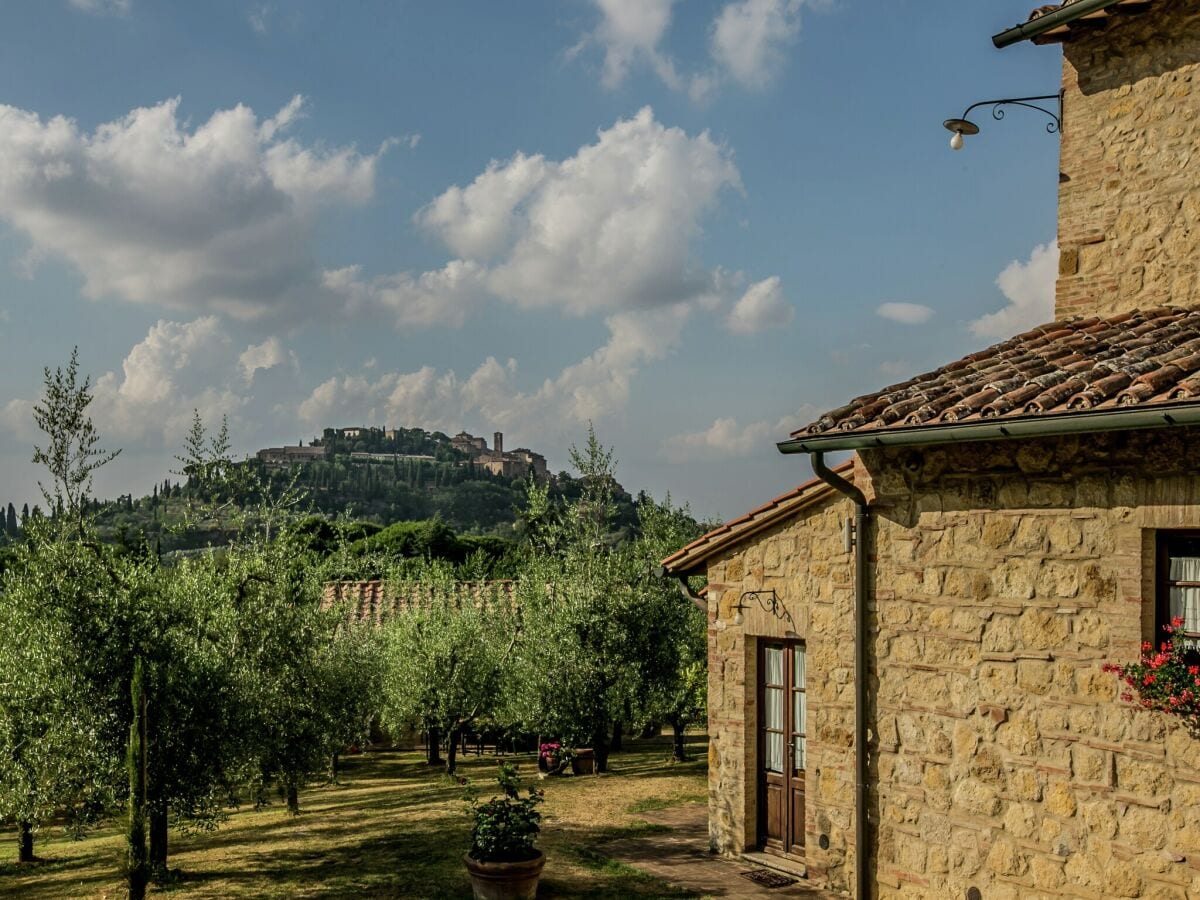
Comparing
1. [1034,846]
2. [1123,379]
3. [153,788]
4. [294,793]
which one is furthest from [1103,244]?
[294,793]

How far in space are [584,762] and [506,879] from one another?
8524 mm

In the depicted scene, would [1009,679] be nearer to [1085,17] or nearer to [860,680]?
[860,680]

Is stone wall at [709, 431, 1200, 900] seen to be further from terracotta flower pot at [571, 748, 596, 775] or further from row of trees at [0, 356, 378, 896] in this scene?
terracotta flower pot at [571, 748, 596, 775]

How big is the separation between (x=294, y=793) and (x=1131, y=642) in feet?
39.9

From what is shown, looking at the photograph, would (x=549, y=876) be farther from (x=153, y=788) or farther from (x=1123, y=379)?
(x=1123, y=379)

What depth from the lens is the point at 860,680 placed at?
842cm

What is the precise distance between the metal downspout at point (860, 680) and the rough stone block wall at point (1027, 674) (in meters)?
0.14

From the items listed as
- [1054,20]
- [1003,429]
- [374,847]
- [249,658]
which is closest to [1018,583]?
[1003,429]

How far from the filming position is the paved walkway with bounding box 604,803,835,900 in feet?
30.1

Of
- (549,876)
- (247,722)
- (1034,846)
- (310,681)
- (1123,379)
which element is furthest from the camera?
(310,681)

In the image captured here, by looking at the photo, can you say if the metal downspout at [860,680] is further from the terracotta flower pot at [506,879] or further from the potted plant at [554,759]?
the potted plant at [554,759]

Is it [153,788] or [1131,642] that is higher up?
[1131,642]

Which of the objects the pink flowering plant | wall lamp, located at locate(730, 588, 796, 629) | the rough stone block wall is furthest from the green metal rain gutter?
wall lamp, located at locate(730, 588, 796, 629)

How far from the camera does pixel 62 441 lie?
1150 centimetres
